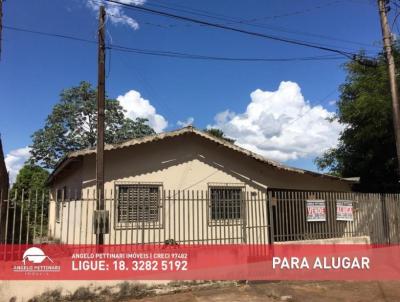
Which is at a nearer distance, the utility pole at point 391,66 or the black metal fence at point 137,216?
the black metal fence at point 137,216

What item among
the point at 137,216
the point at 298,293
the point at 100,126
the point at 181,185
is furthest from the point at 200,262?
the point at 100,126

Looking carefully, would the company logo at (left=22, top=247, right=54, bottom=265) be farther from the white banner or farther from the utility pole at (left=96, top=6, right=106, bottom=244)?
the white banner

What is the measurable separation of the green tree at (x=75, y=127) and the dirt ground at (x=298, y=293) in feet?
86.7

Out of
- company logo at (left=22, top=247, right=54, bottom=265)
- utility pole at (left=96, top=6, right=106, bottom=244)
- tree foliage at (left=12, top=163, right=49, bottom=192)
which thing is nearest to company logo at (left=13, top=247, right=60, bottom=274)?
company logo at (left=22, top=247, right=54, bottom=265)

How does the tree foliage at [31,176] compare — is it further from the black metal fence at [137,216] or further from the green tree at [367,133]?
the green tree at [367,133]

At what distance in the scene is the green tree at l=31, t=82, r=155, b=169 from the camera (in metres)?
34.9

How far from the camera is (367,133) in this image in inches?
630

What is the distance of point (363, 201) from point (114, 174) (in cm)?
786

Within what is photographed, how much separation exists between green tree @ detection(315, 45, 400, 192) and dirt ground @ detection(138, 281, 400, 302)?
7.12 meters

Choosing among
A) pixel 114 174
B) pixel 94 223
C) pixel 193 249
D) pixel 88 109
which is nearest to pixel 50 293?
pixel 94 223

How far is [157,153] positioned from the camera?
12617mm

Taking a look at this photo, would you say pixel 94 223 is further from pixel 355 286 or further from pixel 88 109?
pixel 88 109

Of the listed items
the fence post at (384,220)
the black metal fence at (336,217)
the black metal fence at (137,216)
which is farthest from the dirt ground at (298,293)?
the fence post at (384,220)

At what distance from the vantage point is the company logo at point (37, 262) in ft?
26.0
